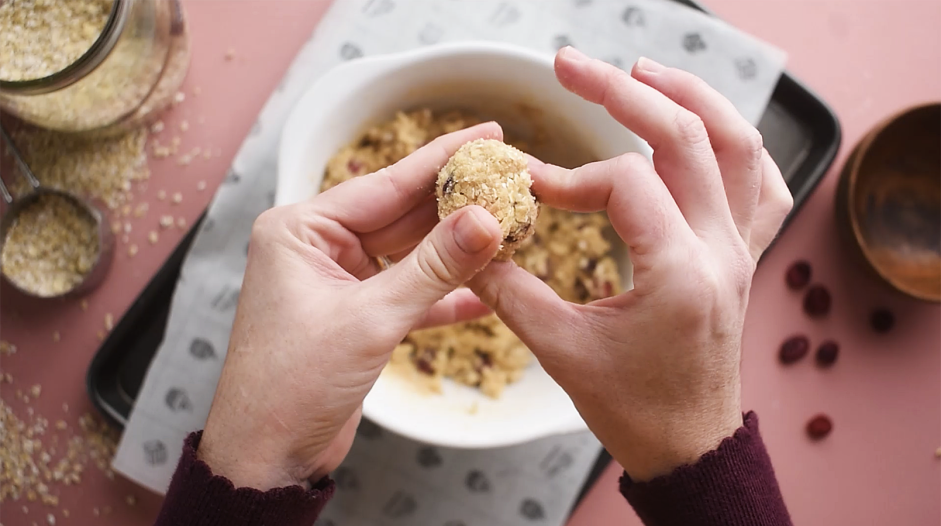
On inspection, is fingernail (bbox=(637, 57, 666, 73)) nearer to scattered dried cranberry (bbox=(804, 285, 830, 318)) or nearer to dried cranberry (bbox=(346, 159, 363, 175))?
dried cranberry (bbox=(346, 159, 363, 175))

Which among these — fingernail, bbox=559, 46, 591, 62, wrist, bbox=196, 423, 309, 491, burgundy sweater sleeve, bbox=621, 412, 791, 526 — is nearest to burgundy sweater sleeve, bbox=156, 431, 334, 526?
wrist, bbox=196, 423, 309, 491

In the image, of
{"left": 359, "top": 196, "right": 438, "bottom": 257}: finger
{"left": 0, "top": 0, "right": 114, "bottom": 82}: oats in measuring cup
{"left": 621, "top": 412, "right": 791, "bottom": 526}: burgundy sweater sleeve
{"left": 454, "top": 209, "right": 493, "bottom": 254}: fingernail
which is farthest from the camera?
{"left": 0, "top": 0, "right": 114, "bottom": 82}: oats in measuring cup

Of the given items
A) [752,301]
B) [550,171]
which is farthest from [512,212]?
[752,301]

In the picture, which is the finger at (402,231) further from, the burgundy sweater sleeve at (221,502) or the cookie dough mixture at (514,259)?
the burgundy sweater sleeve at (221,502)

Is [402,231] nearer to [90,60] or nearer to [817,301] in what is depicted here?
[90,60]

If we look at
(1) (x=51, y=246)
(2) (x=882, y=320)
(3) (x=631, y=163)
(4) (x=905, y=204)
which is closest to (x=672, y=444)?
(3) (x=631, y=163)
